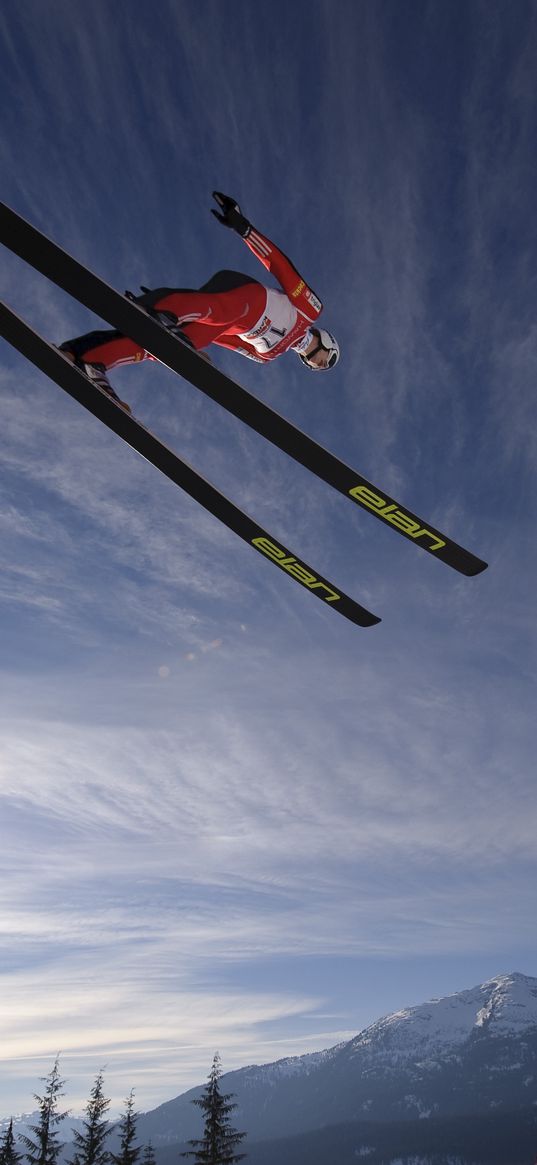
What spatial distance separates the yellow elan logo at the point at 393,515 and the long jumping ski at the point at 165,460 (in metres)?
1.03

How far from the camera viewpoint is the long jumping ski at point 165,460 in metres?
5.41

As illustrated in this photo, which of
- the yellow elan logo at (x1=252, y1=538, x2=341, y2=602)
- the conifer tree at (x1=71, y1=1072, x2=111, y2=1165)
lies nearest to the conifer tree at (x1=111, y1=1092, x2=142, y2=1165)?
the conifer tree at (x1=71, y1=1072, x2=111, y2=1165)

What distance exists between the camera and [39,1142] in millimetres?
25438

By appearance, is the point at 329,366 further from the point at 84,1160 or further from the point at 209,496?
the point at 84,1160

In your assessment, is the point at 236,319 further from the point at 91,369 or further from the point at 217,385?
the point at 91,369

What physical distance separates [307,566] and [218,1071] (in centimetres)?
2597

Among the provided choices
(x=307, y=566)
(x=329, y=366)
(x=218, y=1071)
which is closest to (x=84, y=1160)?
(x=218, y=1071)

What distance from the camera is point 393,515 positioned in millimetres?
6594

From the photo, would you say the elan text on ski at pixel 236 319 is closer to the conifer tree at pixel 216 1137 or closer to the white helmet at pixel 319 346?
the white helmet at pixel 319 346

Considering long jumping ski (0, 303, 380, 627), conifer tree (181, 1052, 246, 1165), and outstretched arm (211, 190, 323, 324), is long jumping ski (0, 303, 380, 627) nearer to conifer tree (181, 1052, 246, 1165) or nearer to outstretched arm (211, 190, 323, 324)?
outstretched arm (211, 190, 323, 324)

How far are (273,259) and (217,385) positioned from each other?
4.02ft

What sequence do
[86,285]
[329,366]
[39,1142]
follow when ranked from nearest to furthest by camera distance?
[86,285], [329,366], [39,1142]

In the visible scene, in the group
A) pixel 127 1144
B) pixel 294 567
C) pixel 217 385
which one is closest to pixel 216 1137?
pixel 127 1144

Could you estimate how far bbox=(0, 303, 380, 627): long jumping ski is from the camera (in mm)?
5406
